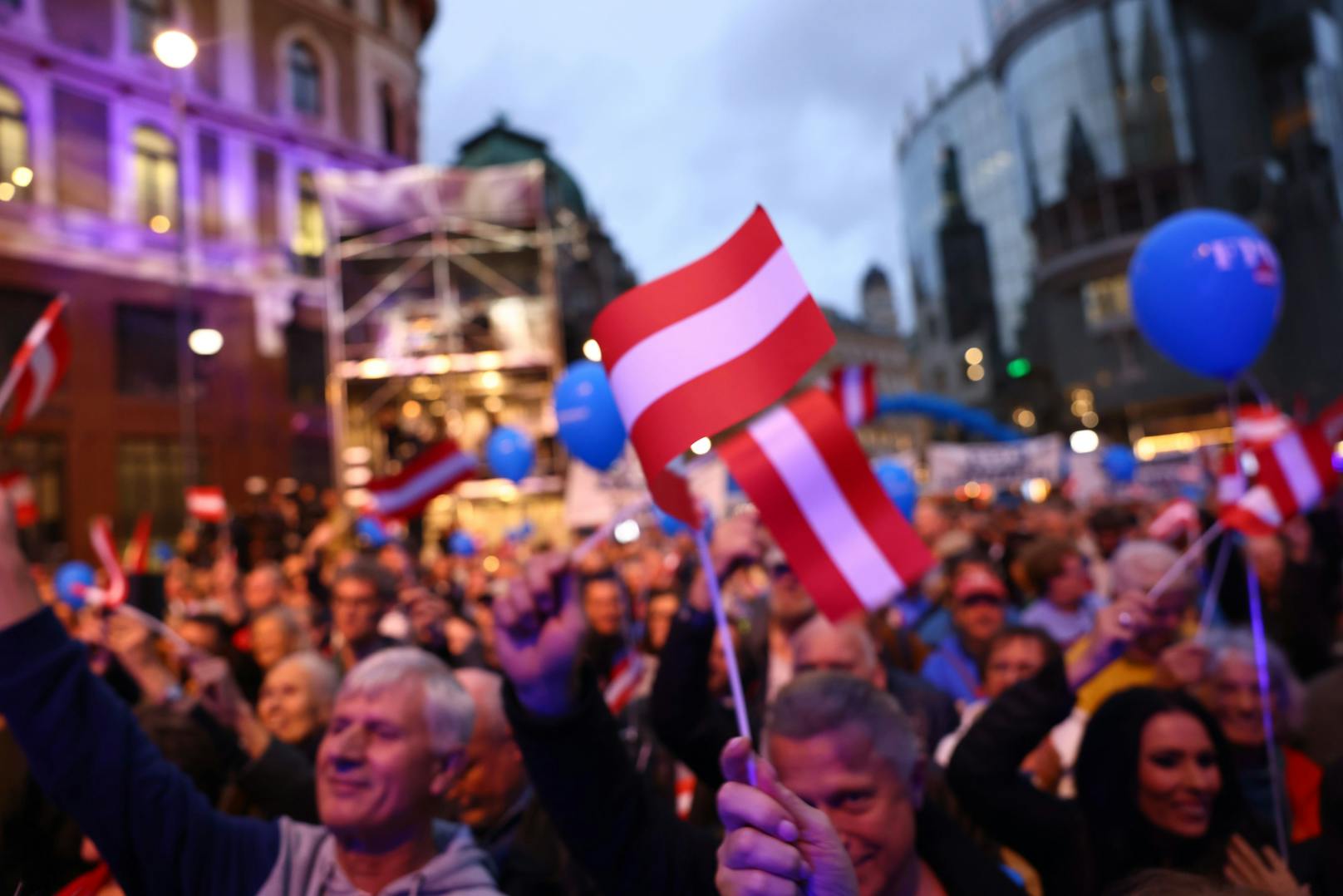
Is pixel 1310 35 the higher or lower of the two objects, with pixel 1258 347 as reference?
higher

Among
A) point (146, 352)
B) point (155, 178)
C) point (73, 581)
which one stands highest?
point (155, 178)

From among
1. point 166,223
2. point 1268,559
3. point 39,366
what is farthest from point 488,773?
point 166,223

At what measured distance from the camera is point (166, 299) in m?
19.1

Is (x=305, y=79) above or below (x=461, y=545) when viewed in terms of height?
above

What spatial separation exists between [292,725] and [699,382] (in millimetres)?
2276

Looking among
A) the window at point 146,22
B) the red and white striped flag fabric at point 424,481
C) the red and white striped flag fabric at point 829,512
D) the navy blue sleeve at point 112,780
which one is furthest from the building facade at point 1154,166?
the navy blue sleeve at point 112,780

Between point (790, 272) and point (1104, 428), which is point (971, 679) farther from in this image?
point (1104, 428)

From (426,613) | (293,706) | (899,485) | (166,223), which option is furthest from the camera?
(166,223)

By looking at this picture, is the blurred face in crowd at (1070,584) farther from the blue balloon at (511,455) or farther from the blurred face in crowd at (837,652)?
the blue balloon at (511,455)

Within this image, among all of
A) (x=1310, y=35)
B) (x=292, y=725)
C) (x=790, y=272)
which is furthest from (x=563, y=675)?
(x=1310, y=35)

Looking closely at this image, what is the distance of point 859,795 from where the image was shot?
1.94 metres

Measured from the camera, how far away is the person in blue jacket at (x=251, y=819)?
1.85 meters

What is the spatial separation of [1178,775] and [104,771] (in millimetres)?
2448

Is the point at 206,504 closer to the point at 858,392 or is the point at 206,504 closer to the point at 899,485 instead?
the point at 858,392
